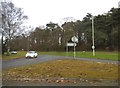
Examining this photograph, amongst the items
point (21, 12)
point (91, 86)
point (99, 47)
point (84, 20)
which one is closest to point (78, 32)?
point (84, 20)

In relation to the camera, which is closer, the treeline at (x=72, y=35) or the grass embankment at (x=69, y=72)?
the grass embankment at (x=69, y=72)

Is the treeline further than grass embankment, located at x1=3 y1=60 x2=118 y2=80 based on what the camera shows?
Yes

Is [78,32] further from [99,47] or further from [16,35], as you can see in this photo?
[16,35]

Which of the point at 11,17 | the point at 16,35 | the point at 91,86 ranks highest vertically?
the point at 11,17

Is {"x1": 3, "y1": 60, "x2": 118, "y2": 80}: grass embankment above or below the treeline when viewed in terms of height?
below

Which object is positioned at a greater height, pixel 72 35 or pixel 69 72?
pixel 72 35

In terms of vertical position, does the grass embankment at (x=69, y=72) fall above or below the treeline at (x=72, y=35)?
below

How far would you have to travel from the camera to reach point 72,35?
90250mm

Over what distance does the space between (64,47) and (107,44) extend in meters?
16.1

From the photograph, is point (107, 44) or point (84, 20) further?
point (84, 20)

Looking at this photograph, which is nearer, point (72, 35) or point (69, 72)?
point (69, 72)

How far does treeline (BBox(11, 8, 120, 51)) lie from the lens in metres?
83.5

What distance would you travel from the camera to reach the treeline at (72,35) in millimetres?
83500

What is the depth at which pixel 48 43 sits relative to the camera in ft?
322
